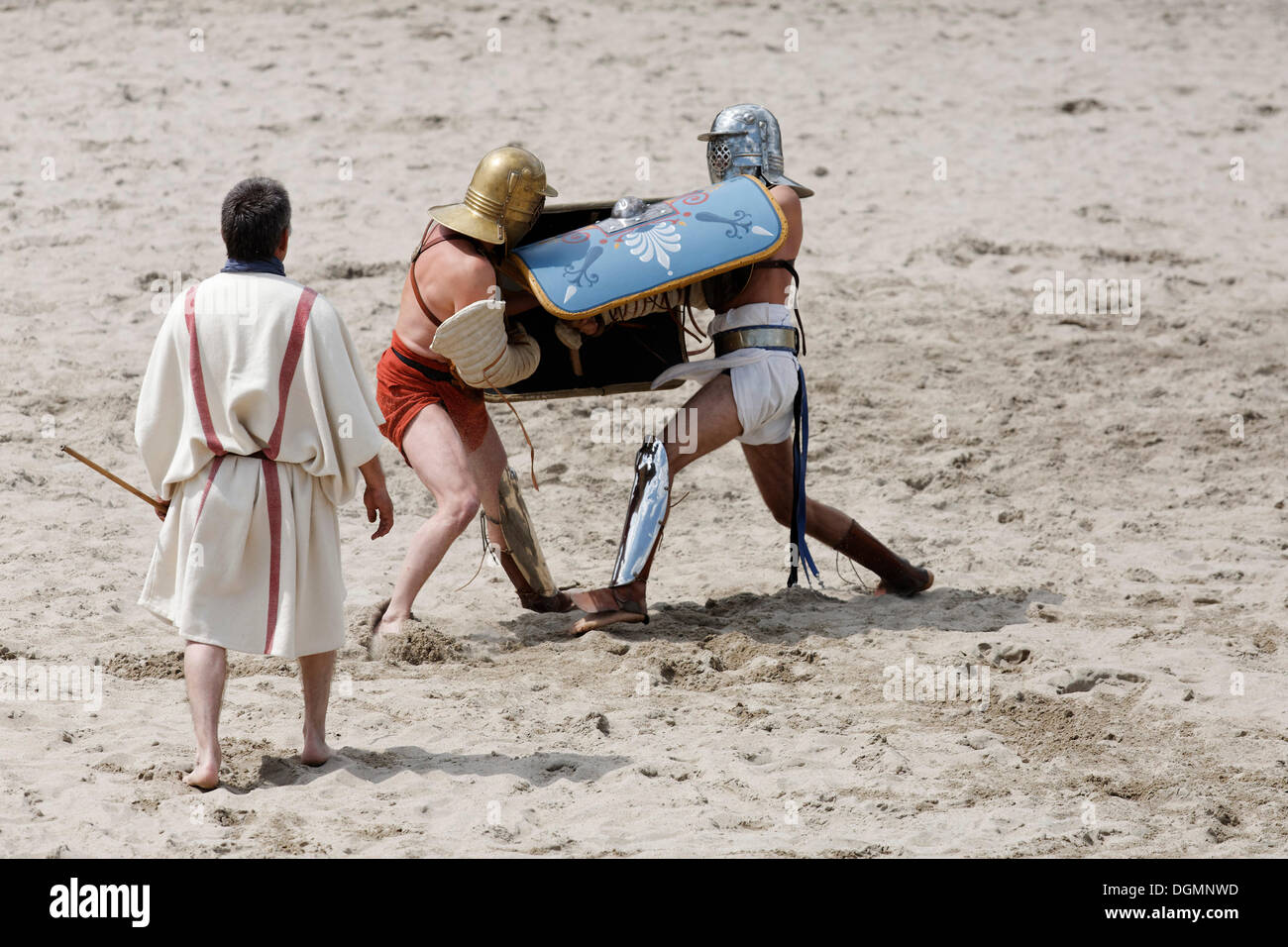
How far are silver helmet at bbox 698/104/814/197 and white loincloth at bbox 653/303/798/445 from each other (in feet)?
1.55

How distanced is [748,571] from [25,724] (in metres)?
2.80

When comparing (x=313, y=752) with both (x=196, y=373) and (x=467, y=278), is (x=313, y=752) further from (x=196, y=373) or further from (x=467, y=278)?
(x=467, y=278)

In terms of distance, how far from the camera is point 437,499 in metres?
4.77

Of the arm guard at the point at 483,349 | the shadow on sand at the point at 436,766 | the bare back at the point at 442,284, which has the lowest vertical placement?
the shadow on sand at the point at 436,766

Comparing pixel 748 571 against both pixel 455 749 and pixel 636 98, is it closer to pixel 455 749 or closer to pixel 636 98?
pixel 455 749

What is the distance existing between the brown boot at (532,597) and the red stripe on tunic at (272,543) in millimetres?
1851

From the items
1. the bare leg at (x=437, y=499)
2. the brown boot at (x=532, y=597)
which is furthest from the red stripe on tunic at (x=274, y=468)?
the brown boot at (x=532, y=597)

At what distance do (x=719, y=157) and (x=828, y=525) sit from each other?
4.56 feet

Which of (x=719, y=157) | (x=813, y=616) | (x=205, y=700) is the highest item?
(x=719, y=157)

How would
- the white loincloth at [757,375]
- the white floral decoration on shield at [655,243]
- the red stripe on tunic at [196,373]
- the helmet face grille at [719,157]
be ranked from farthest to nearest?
the helmet face grille at [719,157] → the white loincloth at [757,375] → the white floral decoration on shield at [655,243] → the red stripe on tunic at [196,373]

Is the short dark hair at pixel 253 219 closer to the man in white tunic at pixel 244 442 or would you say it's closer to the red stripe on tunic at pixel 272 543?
the man in white tunic at pixel 244 442

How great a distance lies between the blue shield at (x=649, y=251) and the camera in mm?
4773

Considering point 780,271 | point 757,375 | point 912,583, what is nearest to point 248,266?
point 757,375
